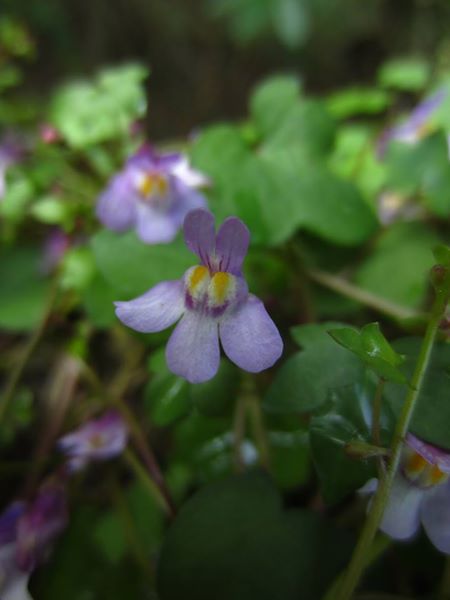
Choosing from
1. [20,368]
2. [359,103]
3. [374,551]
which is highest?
[359,103]

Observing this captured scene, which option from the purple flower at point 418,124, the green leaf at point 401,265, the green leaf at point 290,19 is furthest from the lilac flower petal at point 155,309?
the green leaf at point 290,19

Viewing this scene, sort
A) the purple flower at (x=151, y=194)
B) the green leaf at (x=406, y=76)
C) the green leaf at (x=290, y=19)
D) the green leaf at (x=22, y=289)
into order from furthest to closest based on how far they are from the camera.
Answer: the green leaf at (x=290, y=19)
the green leaf at (x=406, y=76)
the green leaf at (x=22, y=289)
the purple flower at (x=151, y=194)

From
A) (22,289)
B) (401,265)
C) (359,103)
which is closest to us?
A: (401,265)

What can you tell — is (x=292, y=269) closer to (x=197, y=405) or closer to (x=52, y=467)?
(x=197, y=405)

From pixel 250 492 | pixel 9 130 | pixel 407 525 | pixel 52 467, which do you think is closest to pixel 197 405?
pixel 250 492

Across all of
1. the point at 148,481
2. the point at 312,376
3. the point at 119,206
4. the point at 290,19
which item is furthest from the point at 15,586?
the point at 290,19

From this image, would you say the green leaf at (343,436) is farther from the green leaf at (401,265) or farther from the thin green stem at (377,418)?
the green leaf at (401,265)

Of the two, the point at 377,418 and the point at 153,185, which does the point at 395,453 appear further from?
the point at 153,185

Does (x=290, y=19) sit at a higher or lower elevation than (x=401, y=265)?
higher
